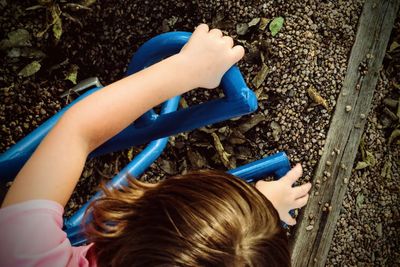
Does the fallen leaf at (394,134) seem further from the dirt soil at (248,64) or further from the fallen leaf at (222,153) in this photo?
the fallen leaf at (222,153)

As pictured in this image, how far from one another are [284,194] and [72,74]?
1.18 meters

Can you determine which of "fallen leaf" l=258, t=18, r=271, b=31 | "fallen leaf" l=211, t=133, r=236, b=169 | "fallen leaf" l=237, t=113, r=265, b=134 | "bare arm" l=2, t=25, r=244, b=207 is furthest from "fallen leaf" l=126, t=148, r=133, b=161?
"bare arm" l=2, t=25, r=244, b=207

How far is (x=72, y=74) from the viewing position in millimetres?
2000

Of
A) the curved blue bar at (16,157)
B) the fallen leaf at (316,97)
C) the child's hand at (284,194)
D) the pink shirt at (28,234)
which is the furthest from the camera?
the fallen leaf at (316,97)

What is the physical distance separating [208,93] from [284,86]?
38 centimetres

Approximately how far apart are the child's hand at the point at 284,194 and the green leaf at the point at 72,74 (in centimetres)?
106

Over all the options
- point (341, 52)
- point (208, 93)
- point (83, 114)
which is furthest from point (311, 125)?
point (83, 114)

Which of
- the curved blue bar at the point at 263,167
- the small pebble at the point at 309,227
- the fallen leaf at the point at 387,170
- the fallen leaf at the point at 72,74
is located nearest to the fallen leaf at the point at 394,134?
the fallen leaf at the point at 387,170

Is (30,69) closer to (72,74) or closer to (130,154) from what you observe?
(72,74)

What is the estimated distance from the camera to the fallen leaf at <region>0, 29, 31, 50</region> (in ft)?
6.35

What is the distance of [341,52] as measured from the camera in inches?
81.3

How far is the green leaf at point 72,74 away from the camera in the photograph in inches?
78.5

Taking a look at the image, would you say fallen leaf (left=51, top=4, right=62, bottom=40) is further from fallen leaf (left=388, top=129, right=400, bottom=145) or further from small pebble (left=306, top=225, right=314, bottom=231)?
fallen leaf (left=388, top=129, right=400, bottom=145)

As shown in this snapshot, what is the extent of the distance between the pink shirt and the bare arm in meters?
0.02
